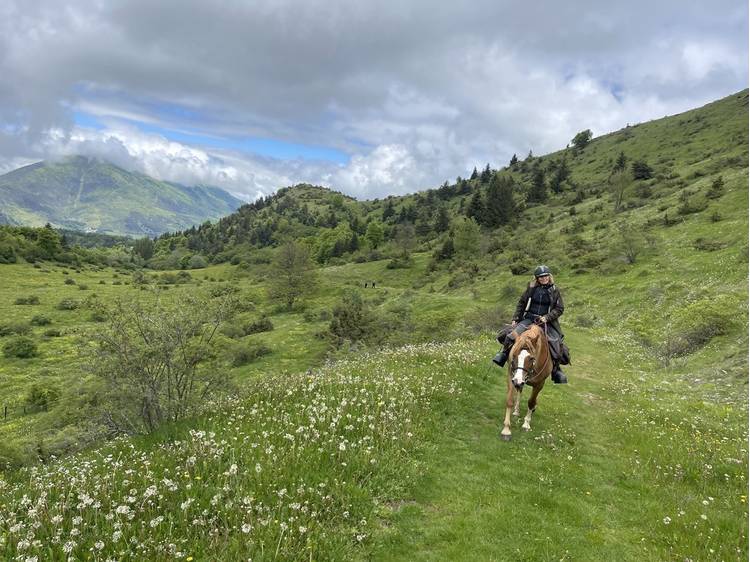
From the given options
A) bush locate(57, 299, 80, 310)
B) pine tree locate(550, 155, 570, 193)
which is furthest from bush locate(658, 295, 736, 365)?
pine tree locate(550, 155, 570, 193)

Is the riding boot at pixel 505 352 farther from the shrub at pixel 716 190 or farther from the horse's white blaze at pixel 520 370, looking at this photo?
the shrub at pixel 716 190

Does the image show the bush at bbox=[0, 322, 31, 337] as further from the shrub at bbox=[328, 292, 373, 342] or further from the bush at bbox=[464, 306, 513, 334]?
the bush at bbox=[464, 306, 513, 334]

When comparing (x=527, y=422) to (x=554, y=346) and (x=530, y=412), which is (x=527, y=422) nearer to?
(x=530, y=412)

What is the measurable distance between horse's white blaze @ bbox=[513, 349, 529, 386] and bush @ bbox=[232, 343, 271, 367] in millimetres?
41498

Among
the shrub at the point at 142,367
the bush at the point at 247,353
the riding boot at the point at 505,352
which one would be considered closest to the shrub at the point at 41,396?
the bush at the point at 247,353

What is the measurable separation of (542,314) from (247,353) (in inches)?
1631

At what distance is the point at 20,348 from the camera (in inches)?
2132

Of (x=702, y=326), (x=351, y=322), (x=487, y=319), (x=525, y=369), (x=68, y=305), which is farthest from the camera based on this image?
(x=68, y=305)

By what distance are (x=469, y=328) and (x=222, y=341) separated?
96.3 ft

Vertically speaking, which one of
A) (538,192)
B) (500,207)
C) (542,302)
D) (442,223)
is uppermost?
(538,192)

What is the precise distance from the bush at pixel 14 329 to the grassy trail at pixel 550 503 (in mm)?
72105

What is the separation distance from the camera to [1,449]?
20031 mm

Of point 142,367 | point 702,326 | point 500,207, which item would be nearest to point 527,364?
point 142,367

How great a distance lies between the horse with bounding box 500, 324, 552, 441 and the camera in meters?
11.8
